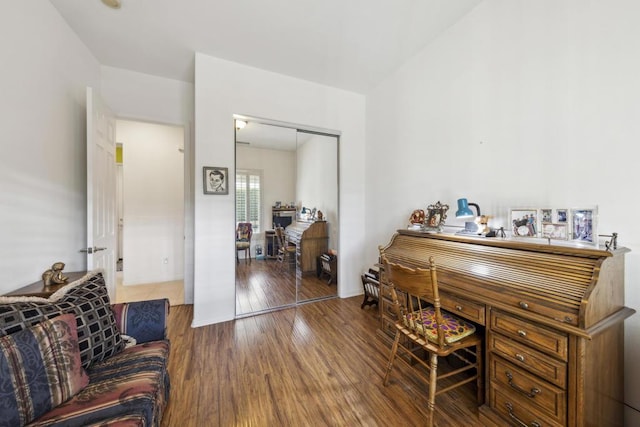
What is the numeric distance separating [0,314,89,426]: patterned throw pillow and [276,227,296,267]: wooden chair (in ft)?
7.57

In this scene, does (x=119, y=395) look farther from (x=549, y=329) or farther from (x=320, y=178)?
(x=320, y=178)

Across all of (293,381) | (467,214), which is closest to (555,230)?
(467,214)

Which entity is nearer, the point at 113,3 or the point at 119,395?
the point at 119,395

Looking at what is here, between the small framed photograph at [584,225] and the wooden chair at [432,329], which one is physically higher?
the small framed photograph at [584,225]

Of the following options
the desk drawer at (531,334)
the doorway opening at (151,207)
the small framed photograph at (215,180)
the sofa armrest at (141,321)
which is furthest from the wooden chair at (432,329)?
the doorway opening at (151,207)

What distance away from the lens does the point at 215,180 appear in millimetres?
2771

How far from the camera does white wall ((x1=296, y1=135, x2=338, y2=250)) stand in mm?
3430

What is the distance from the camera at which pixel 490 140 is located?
80.7 inches

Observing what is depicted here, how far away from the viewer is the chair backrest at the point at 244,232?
3.14m

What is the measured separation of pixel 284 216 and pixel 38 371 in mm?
2536

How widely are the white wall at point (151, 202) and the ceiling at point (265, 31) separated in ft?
4.90

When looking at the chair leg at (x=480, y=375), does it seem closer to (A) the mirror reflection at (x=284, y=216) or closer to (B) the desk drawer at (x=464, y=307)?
(B) the desk drawer at (x=464, y=307)

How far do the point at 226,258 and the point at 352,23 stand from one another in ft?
9.26

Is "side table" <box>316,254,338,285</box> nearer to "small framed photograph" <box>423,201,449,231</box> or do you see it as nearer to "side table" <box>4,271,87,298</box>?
"small framed photograph" <box>423,201,449,231</box>
